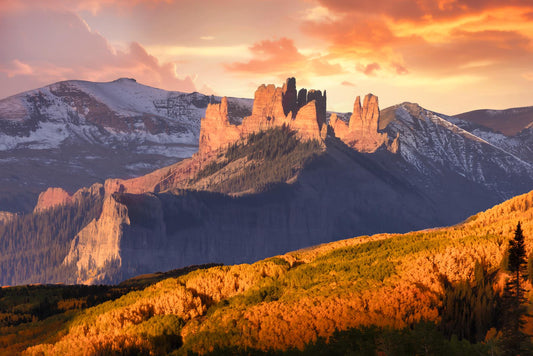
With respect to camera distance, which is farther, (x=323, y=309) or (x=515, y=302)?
(x=323, y=309)

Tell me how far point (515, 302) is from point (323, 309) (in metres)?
13.4

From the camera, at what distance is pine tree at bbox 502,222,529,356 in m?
45.8

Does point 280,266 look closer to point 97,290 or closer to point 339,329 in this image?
point 339,329

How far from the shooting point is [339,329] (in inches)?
2131

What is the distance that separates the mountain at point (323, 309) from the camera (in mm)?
52456

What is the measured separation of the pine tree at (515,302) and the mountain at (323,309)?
1.24 metres

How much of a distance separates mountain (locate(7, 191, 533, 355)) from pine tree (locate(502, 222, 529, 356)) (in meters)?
1.24

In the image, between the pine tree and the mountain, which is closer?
the pine tree

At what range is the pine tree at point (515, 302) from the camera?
4575cm

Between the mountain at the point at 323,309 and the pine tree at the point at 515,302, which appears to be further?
the mountain at the point at 323,309

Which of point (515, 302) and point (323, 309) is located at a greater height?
point (515, 302)

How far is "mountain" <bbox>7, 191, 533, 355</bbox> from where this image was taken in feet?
172

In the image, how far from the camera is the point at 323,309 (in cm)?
5750

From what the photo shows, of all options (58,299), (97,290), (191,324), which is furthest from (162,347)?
(97,290)
